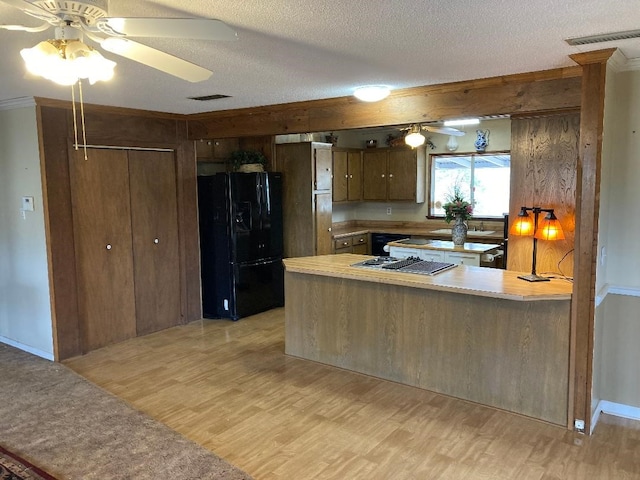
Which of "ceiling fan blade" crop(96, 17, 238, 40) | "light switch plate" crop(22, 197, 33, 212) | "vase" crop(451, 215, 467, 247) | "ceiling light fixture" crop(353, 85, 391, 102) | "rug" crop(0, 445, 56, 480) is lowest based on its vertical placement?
"rug" crop(0, 445, 56, 480)

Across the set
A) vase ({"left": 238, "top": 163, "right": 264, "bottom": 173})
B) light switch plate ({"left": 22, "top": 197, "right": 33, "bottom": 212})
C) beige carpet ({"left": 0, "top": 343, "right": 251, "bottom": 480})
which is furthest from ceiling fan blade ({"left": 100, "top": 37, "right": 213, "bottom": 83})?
vase ({"left": 238, "top": 163, "right": 264, "bottom": 173})

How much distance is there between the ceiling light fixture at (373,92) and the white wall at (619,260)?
55.7 inches

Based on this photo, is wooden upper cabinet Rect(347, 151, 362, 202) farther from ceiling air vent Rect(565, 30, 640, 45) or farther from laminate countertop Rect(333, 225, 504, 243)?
ceiling air vent Rect(565, 30, 640, 45)

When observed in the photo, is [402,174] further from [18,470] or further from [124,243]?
[18,470]

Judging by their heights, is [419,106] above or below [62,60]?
above

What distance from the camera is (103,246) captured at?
463cm

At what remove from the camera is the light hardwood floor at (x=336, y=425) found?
2.65 m

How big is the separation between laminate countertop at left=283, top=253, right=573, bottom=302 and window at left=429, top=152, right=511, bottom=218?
11.1 ft

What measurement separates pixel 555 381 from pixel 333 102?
8.59 ft

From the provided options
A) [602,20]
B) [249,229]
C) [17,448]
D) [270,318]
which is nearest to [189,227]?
[249,229]

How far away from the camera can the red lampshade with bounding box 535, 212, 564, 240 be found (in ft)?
11.0

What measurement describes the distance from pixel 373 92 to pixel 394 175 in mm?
4070

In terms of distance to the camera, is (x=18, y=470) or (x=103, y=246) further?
(x=103, y=246)

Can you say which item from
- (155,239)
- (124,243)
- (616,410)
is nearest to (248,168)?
(155,239)
